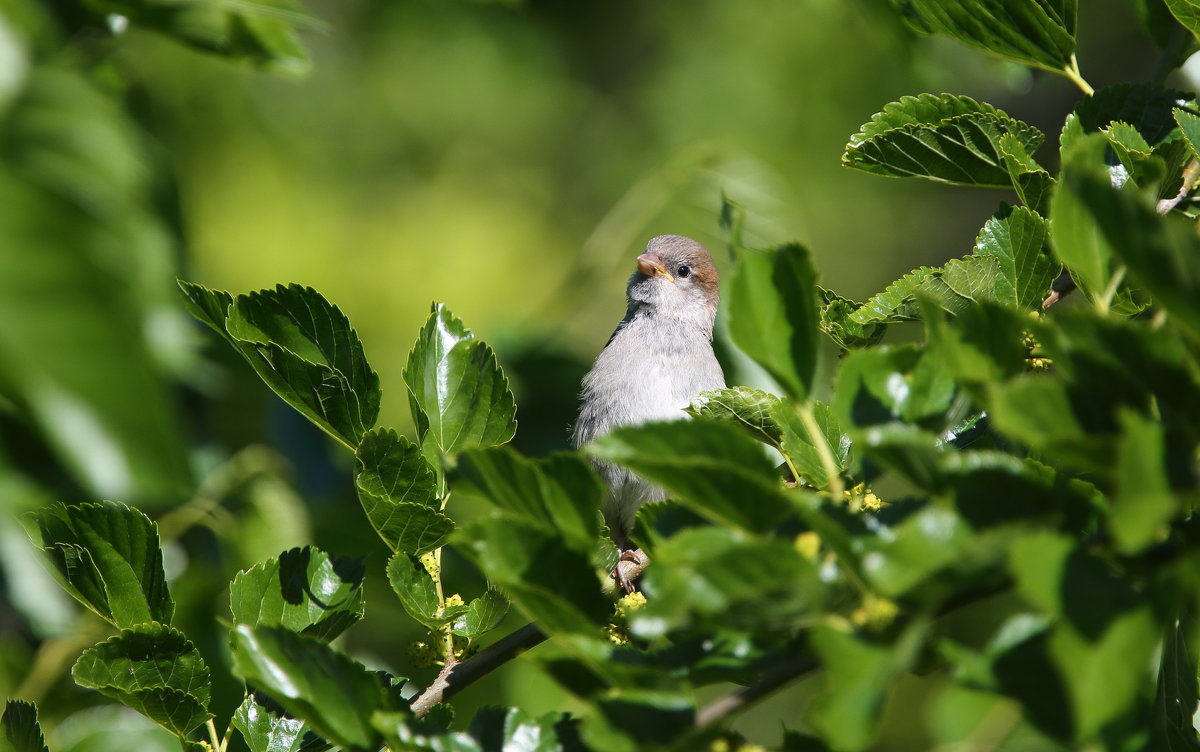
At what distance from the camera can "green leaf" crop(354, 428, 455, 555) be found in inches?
51.8

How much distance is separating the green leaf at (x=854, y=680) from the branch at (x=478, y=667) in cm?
55

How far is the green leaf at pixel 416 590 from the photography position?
1340mm

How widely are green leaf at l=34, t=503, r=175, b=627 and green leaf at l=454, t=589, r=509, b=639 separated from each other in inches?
15.5

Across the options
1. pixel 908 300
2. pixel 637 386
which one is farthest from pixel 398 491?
pixel 637 386

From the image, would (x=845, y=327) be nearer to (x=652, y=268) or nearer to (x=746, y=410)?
(x=746, y=410)

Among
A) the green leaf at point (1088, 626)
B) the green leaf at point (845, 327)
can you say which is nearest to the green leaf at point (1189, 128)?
the green leaf at point (845, 327)

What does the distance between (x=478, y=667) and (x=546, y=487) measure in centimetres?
39

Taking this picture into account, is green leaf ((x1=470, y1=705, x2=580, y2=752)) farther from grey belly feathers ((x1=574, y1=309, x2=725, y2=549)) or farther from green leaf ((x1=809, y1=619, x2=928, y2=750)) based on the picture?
grey belly feathers ((x1=574, y1=309, x2=725, y2=549))

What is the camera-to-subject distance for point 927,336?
0.97m

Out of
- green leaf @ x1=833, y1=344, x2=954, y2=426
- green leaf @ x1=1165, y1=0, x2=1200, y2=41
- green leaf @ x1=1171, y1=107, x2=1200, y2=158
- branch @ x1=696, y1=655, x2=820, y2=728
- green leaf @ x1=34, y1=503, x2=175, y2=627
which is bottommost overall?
green leaf @ x1=34, y1=503, x2=175, y2=627

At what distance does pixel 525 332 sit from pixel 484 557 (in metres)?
2.47

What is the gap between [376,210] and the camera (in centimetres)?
738

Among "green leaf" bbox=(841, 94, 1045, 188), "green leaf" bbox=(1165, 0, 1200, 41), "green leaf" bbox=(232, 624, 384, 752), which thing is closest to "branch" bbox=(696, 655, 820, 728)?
"green leaf" bbox=(232, 624, 384, 752)

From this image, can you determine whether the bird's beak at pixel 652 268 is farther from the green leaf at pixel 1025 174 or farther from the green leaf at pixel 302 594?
the green leaf at pixel 302 594
